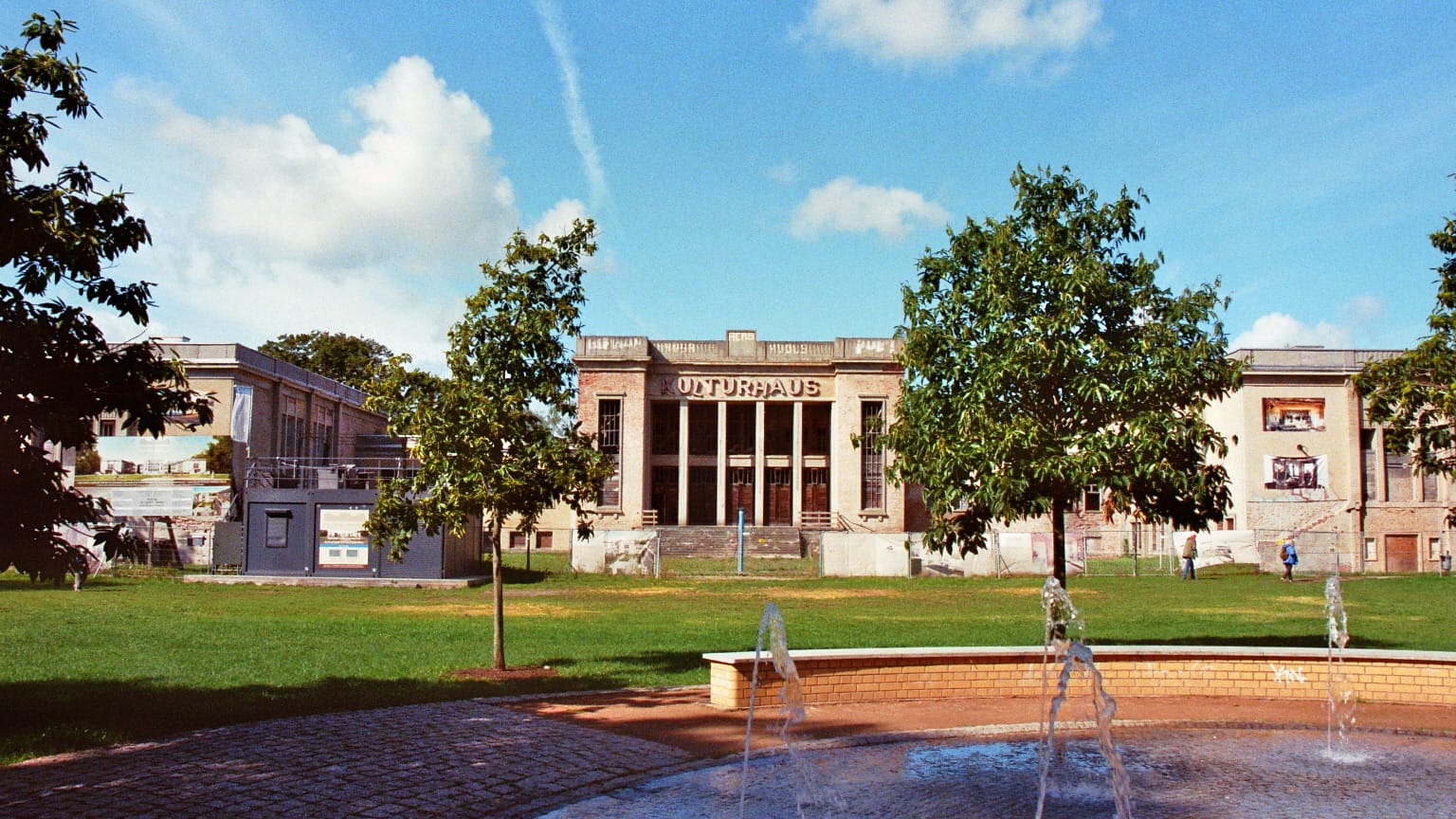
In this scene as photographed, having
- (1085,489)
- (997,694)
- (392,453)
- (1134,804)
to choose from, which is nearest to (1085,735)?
(997,694)

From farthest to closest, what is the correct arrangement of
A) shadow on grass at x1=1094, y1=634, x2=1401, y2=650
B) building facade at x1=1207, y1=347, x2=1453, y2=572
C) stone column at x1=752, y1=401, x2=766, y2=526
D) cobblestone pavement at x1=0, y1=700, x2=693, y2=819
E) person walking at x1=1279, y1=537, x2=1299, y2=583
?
stone column at x1=752, y1=401, x2=766, y2=526, building facade at x1=1207, y1=347, x2=1453, y2=572, person walking at x1=1279, y1=537, x2=1299, y2=583, shadow on grass at x1=1094, y1=634, x2=1401, y2=650, cobblestone pavement at x1=0, y1=700, x2=693, y2=819

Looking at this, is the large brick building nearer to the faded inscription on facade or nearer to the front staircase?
the faded inscription on facade

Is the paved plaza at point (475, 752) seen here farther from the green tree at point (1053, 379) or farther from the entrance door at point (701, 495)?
the entrance door at point (701, 495)

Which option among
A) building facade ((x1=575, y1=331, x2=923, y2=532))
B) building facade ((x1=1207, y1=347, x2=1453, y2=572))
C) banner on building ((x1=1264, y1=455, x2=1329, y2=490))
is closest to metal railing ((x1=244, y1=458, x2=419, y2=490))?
building facade ((x1=575, y1=331, x2=923, y2=532))

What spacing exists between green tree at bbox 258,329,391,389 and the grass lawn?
31.3 m

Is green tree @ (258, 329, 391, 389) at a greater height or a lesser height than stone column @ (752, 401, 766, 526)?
greater

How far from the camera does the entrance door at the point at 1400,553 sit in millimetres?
47500

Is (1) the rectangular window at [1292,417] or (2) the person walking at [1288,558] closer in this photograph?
(2) the person walking at [1288,558]

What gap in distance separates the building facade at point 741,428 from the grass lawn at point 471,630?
1949 centimetres

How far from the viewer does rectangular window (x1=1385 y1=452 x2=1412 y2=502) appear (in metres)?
48.8

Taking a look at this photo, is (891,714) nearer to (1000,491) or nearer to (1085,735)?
(1085,735)

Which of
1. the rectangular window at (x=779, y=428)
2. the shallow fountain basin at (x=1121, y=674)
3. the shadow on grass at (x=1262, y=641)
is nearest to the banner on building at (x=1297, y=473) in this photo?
the rectangular window at (x=779, y=428)

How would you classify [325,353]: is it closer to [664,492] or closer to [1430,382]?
[664,492]

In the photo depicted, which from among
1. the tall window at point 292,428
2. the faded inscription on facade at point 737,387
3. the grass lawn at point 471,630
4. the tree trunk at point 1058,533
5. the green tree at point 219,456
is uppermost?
the faded inscription on facade at point 737,387
